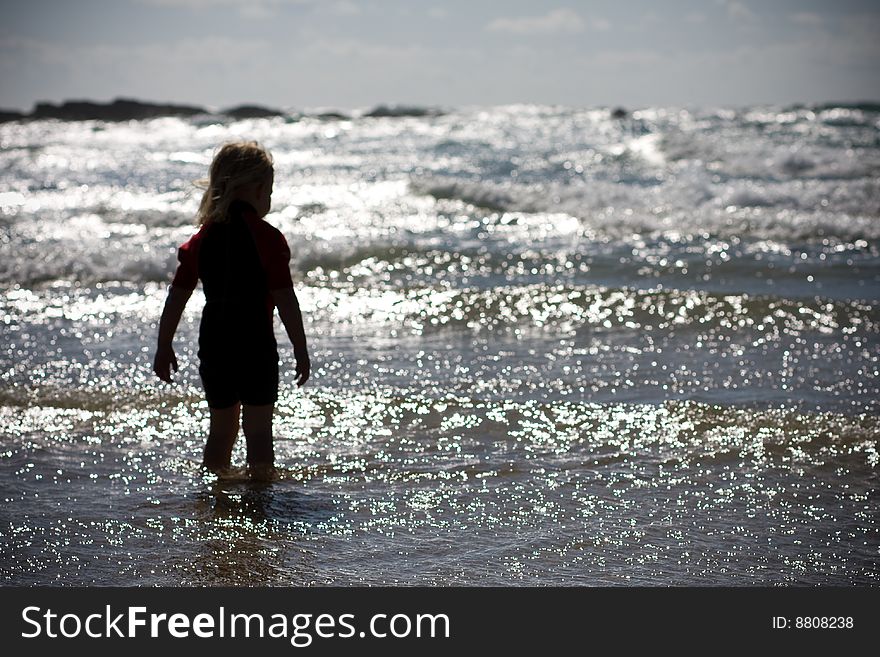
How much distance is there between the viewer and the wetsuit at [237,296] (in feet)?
12.8

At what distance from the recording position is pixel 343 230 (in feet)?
35.5

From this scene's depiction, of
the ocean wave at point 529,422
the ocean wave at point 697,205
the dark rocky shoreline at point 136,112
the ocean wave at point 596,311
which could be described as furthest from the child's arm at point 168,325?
the dark rocky shoreline at point 136,112

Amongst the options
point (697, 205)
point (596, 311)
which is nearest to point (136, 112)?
point (697, 205)

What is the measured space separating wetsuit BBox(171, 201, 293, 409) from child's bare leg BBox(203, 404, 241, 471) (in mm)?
46

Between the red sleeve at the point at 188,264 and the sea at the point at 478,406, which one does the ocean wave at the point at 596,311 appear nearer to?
the sea at the point at 478,406

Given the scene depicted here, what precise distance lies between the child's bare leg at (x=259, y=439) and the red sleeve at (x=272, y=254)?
50 cm

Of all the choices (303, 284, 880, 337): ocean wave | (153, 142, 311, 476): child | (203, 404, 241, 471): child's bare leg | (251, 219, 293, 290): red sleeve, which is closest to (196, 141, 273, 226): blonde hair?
(153, 142, 311, 476): child

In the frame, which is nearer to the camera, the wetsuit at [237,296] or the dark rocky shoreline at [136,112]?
the wetsuit at [237,296]

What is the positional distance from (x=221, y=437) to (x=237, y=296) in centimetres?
58

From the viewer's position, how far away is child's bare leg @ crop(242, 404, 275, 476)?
4.05 meters

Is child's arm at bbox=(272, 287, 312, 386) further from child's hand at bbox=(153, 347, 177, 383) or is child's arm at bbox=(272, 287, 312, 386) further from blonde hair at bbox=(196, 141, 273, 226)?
Answer: child's hand at bbox=(153, 347, 177, 383)

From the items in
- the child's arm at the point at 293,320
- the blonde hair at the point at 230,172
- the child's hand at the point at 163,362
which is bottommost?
the child's hand at the point at 163,362
